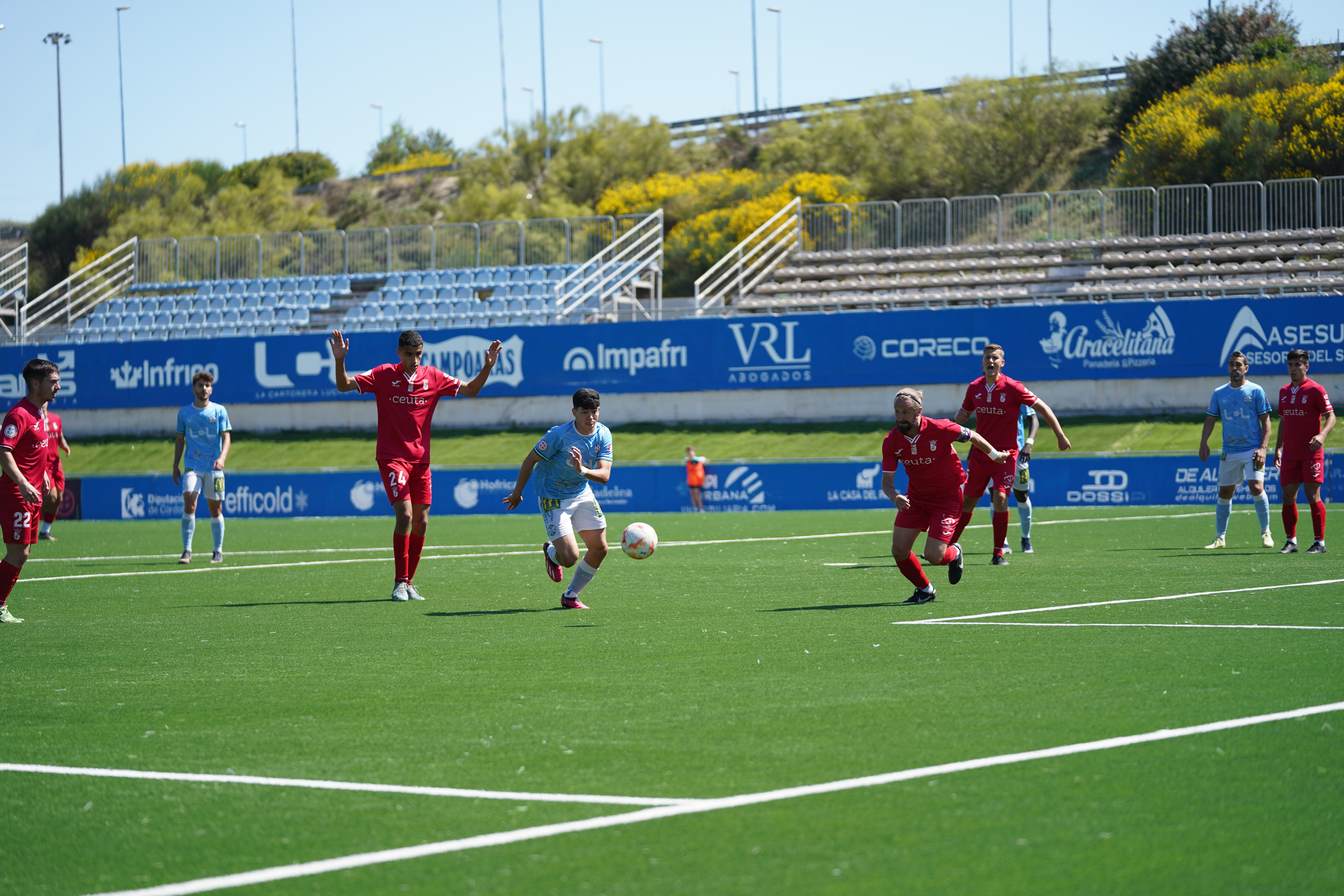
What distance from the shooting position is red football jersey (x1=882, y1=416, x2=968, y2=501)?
1164 cm

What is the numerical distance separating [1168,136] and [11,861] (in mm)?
45937

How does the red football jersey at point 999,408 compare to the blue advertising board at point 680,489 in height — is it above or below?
above

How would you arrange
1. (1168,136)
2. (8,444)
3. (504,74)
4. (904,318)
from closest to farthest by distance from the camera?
(8,444) → (904,318) → (1168,136) → (504,74)

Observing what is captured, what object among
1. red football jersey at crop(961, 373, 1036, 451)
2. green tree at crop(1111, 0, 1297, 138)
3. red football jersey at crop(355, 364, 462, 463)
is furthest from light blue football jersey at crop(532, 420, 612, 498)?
green tree at crop(1111, 0, 1297, 138)

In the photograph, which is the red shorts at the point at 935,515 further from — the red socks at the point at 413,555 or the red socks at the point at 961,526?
the red socks at the point at 413,555

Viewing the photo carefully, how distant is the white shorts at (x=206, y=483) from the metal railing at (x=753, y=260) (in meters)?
22.5

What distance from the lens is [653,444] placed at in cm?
3634

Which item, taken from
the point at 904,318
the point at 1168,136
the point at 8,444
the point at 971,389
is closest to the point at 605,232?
the point at 904,318

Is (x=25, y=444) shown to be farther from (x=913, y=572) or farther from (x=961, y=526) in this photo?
(x=961, y=526)

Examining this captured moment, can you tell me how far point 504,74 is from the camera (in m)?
81.2

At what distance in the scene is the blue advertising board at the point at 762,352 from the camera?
32.8 meters

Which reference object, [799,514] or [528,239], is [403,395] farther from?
[528,239]

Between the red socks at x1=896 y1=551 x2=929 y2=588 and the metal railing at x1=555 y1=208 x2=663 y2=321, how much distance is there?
1119 inches

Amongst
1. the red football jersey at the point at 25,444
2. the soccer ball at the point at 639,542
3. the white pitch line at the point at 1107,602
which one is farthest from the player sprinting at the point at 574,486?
the red football jersey at the point at 25,444
